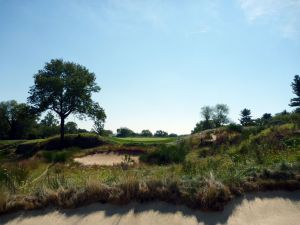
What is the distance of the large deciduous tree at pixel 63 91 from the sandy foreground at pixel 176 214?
3774cm

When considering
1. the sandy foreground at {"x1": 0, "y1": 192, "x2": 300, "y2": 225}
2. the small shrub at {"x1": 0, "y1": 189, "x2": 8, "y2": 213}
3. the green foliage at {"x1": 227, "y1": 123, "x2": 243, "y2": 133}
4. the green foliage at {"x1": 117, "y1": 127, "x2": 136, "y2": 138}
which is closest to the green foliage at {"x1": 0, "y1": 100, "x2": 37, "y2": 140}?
the green foliage at {"x1": 117, "y1": 127, "x2": 136, "y2": 138}

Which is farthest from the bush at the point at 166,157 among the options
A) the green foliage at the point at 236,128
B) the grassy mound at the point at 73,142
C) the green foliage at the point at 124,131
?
the green foliage at the point at 124,131

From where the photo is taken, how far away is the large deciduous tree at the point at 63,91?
156ft

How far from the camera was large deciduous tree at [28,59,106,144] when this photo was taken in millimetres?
47500

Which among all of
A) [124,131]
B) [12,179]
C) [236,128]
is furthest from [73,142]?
[124,131]

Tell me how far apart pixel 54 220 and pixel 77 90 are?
4079 cm

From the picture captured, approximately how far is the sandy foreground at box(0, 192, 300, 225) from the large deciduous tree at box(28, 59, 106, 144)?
1486 inches

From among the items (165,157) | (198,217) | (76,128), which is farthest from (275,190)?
(76,128)

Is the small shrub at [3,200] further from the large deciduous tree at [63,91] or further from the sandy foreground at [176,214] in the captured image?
the large deciduous tree at [63,91]

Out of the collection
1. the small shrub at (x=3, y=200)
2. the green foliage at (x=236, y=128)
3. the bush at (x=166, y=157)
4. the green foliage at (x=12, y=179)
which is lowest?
the small shrub at (x=3, y=200)

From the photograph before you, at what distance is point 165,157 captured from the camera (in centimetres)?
2130

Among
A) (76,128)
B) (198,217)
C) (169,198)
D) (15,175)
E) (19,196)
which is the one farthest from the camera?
(76,128)

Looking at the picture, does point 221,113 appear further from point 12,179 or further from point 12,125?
point 12,179

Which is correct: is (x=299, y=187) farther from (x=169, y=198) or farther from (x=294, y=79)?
(x=294, y=79)
